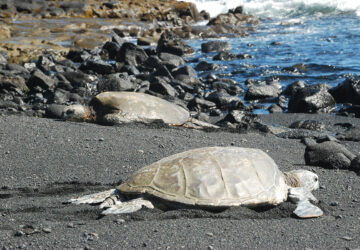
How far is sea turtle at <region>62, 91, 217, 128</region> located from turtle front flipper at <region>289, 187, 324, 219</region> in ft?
11.5

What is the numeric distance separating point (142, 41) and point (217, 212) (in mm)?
16587

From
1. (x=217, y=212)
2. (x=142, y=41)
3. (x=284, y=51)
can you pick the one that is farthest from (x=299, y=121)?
(x=142, y=41)

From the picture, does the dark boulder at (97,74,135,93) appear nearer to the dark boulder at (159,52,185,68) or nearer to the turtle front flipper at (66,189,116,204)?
the dark boulder at (159,52,185,68)

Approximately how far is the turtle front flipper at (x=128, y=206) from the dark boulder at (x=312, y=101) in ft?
21.0

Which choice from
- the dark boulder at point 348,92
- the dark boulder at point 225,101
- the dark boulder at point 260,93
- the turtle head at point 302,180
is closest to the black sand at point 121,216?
the turtle head at point 302,180

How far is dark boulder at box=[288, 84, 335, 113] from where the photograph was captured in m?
9.68

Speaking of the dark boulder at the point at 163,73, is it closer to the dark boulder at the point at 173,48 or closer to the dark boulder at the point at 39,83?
the dark boulder at the point at 39,83

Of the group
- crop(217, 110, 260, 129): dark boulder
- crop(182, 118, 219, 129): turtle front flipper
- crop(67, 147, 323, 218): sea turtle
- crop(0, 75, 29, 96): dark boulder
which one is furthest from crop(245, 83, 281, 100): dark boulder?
crop(67, 147, 323, 218): sea turtle

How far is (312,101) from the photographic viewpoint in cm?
970

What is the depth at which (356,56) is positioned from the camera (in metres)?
15.3

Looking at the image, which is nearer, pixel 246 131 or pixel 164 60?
pixel 246 131

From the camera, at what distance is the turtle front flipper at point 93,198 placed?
409 cm

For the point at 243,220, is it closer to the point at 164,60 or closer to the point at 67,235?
the point at 67,235

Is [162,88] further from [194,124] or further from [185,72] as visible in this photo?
[194,124]
